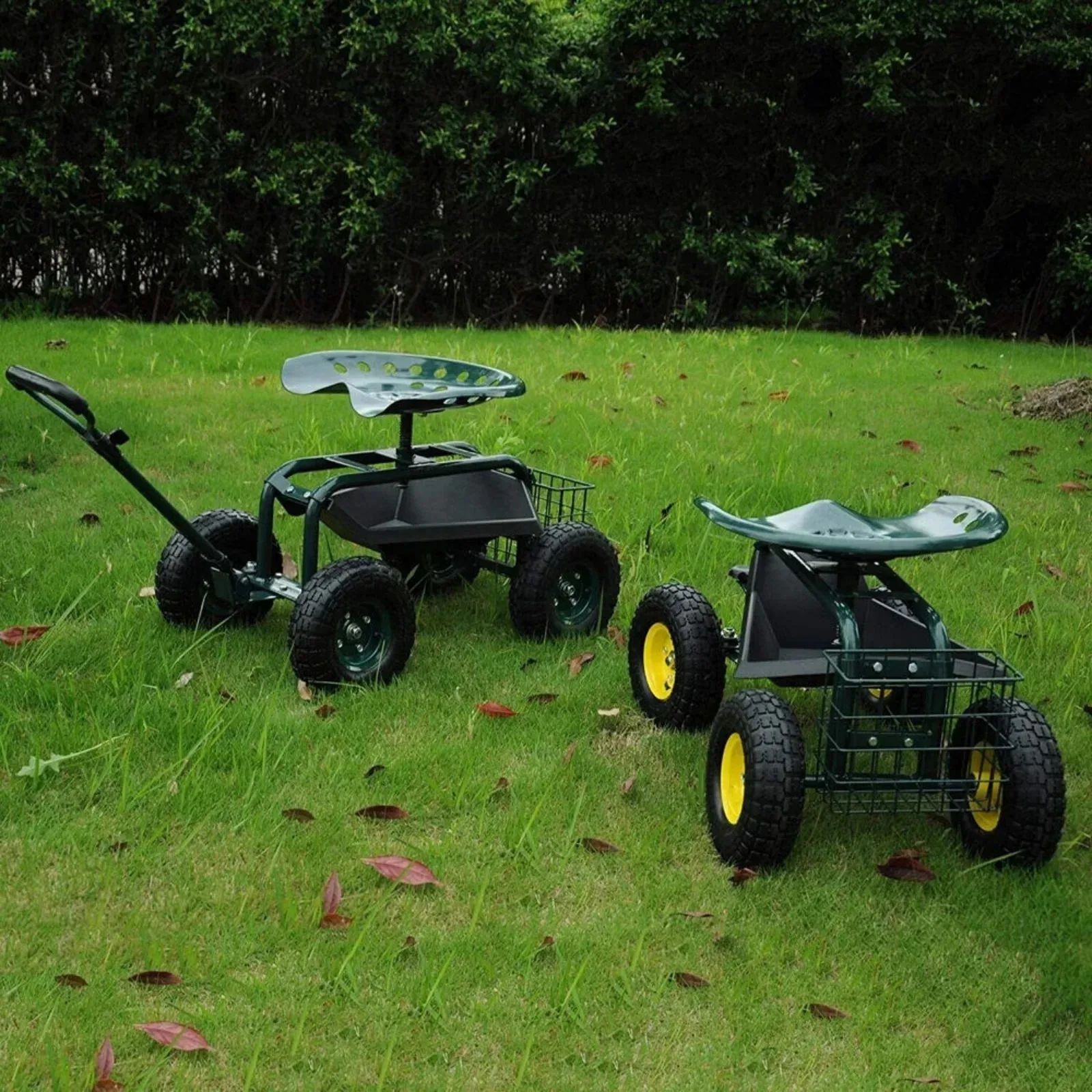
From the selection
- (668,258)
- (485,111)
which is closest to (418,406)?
(485,111)

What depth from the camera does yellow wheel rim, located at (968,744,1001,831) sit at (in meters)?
2.97

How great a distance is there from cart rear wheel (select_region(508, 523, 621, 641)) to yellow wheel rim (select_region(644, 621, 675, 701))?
0.46 m

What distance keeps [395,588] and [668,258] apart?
26.9ft

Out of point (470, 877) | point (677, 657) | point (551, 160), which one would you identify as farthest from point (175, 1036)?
point (551, 160)

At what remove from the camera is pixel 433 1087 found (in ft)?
7.40

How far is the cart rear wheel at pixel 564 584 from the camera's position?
4000 millimetres

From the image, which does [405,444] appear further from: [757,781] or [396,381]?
[757,781]

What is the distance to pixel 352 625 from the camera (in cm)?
363

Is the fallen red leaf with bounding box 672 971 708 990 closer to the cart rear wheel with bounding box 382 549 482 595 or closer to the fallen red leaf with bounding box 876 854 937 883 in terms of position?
the fallen red leaf with bounding box 876 854 937 883

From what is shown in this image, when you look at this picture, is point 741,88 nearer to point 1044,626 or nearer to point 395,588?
point 1044,626

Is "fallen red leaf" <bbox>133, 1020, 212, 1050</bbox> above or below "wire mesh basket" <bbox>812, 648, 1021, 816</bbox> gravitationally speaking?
below

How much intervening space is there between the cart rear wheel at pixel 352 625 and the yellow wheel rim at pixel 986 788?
1.49m

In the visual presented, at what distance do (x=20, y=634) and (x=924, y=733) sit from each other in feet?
8.01

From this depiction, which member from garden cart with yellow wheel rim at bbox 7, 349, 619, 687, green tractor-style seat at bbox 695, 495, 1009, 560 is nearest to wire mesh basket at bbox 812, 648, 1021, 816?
green tractor-style seat at bbox 695, 495, 1009, 560
